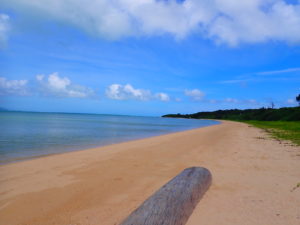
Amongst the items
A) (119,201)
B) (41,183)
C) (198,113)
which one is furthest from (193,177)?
(198,113)

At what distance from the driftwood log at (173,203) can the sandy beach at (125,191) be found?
0.17 metres

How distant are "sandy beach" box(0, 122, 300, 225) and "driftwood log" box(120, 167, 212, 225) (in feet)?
0.56

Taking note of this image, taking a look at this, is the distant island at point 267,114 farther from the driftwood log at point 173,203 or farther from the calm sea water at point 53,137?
the driftwood log at point 173,203

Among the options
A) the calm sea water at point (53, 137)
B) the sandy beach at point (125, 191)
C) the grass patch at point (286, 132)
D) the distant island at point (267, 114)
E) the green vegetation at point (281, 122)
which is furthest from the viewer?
the distant island at point (267, 114)

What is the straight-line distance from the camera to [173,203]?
3258mm

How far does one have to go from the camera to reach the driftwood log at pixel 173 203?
2766mm

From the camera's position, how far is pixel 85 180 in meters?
5.30

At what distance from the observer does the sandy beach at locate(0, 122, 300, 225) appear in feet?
11.1

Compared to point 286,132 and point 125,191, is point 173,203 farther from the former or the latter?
point 286,132

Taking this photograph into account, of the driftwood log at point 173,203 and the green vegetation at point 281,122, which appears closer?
the driftwood log at point 173,203

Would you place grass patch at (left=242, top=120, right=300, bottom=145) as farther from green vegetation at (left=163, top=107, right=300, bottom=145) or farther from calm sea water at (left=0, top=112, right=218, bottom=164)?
calm sea water at (left=0, top=112, right=218, bottom=164)

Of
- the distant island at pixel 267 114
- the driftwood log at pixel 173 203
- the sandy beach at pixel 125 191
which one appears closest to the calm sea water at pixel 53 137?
the sandy beach at pixel 125 191

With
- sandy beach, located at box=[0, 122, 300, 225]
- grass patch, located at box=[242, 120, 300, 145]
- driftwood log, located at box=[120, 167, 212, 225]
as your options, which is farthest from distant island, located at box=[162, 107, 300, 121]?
driftwood log, located at box=[120, 167, 212, 225]

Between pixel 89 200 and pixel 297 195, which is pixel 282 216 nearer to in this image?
pixel 297 195
